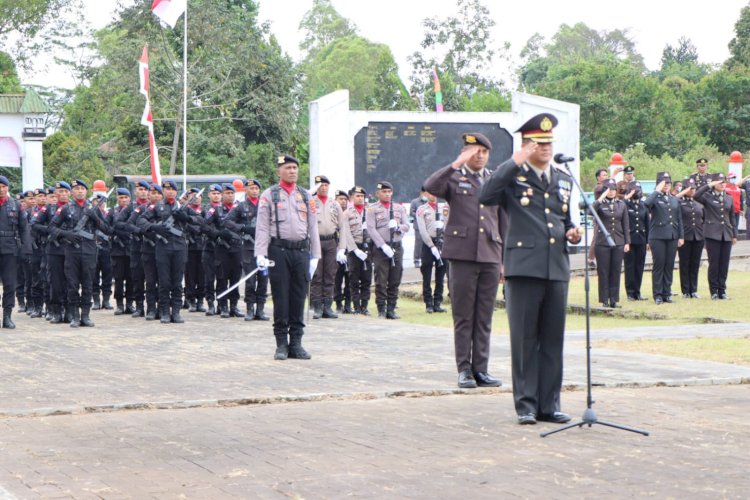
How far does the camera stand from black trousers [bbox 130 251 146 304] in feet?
66.2

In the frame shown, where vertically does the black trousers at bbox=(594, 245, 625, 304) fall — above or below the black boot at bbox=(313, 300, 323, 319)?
above

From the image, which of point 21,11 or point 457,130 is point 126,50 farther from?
point 457,130

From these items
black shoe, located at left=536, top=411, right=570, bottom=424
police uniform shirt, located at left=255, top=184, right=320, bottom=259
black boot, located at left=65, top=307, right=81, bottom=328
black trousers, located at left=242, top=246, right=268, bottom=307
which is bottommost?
black shoe, located at left=536, top=411, right=570, bottom=424

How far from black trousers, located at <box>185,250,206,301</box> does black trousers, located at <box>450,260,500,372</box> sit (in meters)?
10.8

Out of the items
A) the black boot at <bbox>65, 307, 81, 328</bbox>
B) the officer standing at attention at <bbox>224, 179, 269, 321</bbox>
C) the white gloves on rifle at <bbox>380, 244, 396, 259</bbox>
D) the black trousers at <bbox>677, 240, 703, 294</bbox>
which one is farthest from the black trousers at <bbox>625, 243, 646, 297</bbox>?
the black boot at <bbox>65, 307, 81, 328</bbox>

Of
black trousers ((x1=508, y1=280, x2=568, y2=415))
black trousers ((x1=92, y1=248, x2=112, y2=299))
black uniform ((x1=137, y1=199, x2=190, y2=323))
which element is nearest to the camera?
black trousers ((x1=508, y1=280, x2=568, y2=415))

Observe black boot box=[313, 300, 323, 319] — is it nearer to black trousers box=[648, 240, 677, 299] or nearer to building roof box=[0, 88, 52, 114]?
black trousers box=[648, 240, 677, 299]

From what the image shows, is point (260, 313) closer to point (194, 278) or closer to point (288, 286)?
point (194, 278)

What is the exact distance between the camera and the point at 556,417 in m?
8.62

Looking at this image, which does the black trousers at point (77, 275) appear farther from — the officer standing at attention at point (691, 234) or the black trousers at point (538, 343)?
the black trousers at point (538, 343)

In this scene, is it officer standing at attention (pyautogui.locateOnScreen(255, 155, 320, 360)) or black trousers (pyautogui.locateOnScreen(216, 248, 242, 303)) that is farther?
black trousers (pyautogui.locateOnScreen(216, 248, 242, 303))

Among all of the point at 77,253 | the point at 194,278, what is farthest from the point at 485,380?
the point at 194,278

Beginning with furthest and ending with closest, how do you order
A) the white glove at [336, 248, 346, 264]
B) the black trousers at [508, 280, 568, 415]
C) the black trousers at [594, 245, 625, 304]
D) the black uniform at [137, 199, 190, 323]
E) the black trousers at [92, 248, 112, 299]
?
the black trousers at [92, 248, 112, 299]
the black trousers at [594, 245, 625, 304]
the white glove at [336, 248, 346, 264]
the black uniform at [137, 199, 190, 323]
the black trousers at [508, 280, 568, 415]

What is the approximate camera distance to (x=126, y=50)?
51.5 meters
